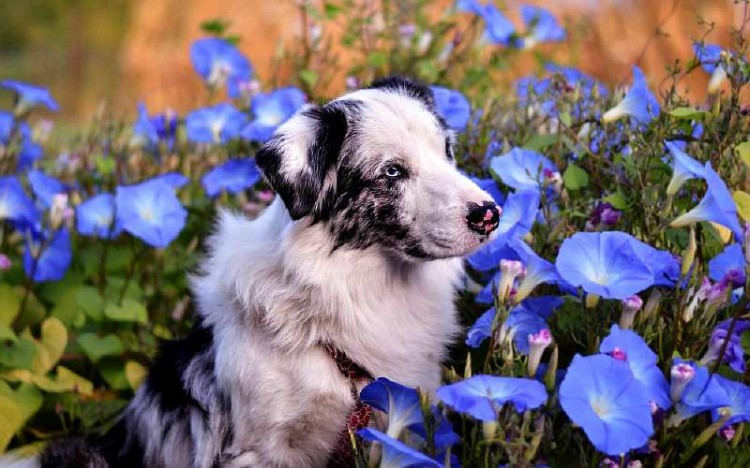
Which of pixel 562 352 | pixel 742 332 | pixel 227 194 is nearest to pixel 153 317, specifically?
pixel 227 194

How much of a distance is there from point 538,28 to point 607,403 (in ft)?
10.3

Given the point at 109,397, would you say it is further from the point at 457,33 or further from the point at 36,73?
the point at 36,73

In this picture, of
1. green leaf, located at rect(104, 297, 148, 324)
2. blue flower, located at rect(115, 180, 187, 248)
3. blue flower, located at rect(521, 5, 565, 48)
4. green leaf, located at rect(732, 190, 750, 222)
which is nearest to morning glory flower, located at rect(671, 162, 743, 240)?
green leaf, located at rect(732, 190, 750, 222)

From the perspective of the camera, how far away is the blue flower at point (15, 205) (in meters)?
3.47

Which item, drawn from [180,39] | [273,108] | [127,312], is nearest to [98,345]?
[127,312]

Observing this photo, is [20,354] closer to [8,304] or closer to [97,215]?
[8,304]

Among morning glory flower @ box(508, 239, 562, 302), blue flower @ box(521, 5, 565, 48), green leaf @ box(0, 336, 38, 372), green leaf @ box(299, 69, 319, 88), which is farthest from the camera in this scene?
blue flower @ box(521, 5, 565, 48)

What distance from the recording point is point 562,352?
2.53m

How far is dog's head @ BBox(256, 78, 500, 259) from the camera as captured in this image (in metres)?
2.38

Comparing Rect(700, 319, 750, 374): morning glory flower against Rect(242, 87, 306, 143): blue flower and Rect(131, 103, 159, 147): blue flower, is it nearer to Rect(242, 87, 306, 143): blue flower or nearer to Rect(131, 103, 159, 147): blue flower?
Rect(242, 87, 306, 143): blue flower

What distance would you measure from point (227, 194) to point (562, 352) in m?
1.98

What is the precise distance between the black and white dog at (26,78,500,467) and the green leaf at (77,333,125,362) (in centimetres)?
55

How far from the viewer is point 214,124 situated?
398 cm

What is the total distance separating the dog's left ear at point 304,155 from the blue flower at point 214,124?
1.44 m
